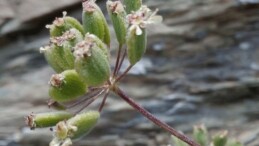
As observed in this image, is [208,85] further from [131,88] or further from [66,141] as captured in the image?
[66,141]

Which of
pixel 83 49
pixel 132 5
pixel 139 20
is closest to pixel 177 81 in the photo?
pixel 132 5

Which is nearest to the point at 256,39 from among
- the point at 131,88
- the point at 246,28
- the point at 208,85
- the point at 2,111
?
the point at 246,28

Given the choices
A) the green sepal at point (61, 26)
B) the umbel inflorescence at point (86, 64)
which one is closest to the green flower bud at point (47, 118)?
the umbel inflorescence at point (86, 64)

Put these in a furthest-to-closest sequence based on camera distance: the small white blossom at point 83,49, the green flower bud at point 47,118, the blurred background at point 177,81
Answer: the blurred background at point 177,81, the green flower bud at point 47,118, the small white blossom at point 83,49

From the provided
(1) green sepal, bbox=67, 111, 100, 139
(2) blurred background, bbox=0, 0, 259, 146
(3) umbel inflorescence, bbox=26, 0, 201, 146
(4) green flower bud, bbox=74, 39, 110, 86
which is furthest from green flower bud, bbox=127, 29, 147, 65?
(2) blurred background, bbox=0, 0, 259, 146

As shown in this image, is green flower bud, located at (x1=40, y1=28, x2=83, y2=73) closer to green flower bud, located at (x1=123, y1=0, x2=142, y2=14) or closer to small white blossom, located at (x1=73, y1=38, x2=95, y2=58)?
small white blossom, located at (x1=73, y1=38, x2=95, y2=58)

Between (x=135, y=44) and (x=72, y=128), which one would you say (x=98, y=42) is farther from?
(x=72, y=128)

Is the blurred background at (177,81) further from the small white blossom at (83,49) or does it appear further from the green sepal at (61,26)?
the small white blossom at (83,49)
